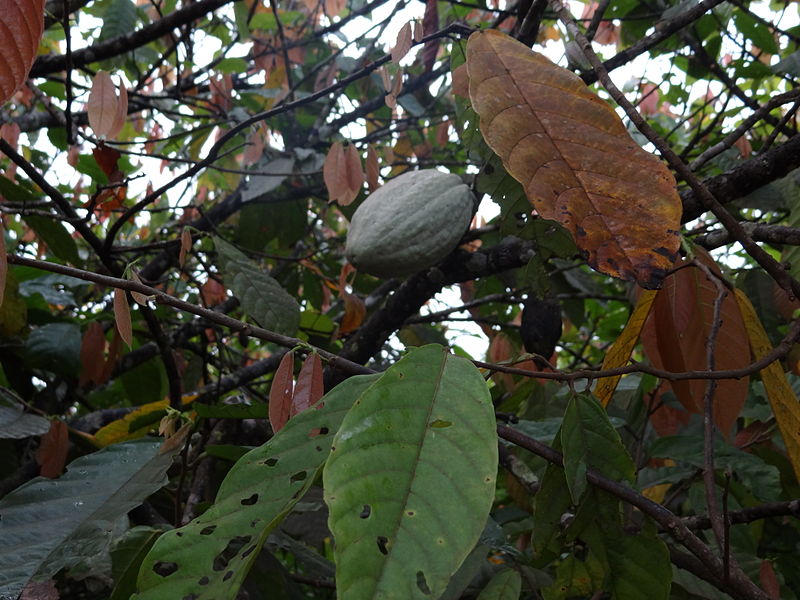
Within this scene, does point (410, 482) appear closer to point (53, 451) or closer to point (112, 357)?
point (53, 451)

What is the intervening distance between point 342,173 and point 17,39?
2.71 feet

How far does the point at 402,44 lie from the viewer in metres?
1.19

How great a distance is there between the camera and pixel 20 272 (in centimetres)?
165

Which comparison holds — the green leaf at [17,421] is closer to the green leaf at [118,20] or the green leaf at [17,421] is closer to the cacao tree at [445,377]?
the cacao tree at [445,377]

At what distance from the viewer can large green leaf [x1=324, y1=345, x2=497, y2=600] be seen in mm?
422

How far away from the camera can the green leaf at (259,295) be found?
129cm

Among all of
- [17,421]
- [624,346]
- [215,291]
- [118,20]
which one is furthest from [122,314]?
[215,291]

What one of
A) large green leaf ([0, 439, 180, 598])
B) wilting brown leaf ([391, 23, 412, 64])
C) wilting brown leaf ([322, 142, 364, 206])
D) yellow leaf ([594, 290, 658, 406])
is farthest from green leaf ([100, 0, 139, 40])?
yellow leaf ([594, 290, 658, 406])

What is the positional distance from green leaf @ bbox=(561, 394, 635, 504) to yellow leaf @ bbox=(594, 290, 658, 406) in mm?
125

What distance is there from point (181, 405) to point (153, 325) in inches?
7.0

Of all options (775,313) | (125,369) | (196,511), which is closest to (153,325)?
(196,511)

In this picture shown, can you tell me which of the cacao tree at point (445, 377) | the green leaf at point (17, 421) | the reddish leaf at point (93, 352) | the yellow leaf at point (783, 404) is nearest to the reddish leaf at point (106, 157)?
the cacao tree at point (445, 377)

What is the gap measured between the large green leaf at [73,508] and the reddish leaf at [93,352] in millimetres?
536

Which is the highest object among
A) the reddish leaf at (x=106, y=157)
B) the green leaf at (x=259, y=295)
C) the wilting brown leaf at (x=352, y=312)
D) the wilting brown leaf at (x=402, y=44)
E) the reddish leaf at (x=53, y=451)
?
the wilting brown leaf at (x=402, y=44)
